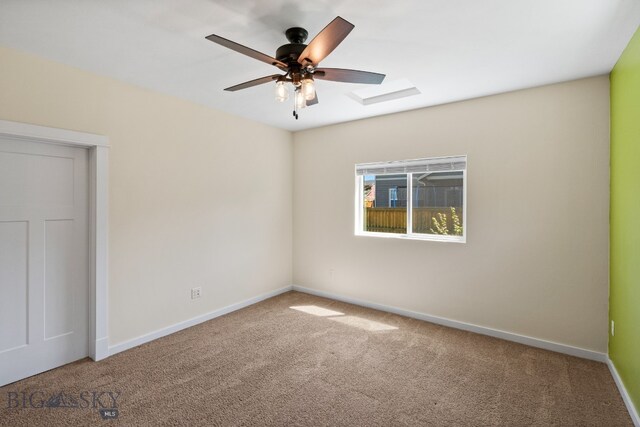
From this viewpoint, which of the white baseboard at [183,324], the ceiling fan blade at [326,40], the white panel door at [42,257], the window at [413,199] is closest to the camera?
the ceiling fan blade at [326,40]

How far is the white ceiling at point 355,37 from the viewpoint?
172 cm

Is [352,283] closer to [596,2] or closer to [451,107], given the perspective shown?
[451,107]

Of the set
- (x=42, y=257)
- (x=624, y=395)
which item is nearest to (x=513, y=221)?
(x=624, y=395)

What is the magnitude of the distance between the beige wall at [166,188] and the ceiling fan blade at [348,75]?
6.31 feet

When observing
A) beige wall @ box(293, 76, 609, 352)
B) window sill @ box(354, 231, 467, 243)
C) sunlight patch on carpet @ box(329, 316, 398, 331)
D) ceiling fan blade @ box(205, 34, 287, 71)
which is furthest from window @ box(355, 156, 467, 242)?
ceiling fan blade @ box(205, 34, 287, 71)

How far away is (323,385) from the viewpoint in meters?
2.29

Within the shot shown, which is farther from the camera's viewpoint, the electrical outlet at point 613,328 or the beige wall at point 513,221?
the beige wall at point 513,221

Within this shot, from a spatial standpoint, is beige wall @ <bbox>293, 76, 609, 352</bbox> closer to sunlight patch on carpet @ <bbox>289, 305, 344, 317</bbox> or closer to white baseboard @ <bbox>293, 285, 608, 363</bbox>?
white baseboard @ <bbox>293, 285, 608, 363</bbox>

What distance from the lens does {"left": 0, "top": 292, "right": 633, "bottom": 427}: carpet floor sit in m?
1.95

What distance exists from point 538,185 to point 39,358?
14.5 feet

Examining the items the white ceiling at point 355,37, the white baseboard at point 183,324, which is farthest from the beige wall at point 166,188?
the white ceiling at point 355,37

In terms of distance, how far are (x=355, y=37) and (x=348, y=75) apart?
1.00ft

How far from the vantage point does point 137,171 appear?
9.46 ft

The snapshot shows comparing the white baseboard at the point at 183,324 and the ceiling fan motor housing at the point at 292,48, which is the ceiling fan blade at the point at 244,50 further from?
the white baseboard at the point at 183,324
